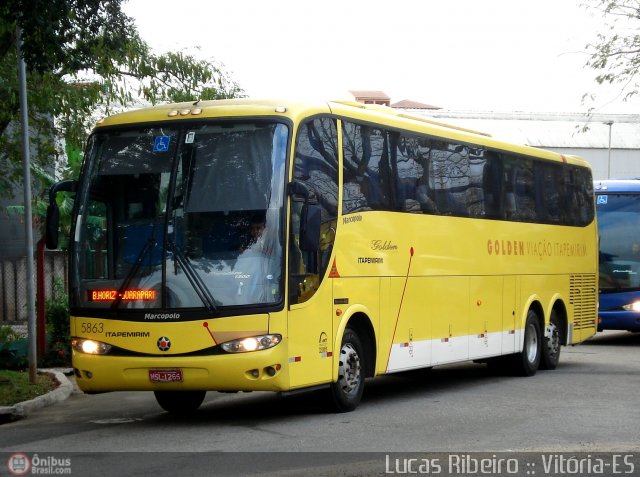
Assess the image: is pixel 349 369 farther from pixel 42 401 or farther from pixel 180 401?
pixel 42 401

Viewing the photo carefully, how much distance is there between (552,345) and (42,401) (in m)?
8.84

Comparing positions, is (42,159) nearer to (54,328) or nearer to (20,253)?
(54,328)

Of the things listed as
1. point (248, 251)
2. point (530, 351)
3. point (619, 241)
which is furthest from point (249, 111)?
point (619, 241)

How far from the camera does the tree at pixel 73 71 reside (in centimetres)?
1396

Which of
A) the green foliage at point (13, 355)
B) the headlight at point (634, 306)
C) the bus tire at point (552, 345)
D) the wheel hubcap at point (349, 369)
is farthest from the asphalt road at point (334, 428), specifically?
the headlight at point (634, 306)

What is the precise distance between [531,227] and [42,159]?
8.32 m

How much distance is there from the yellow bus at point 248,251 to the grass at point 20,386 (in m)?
2.20

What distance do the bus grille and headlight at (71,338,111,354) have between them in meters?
10.5

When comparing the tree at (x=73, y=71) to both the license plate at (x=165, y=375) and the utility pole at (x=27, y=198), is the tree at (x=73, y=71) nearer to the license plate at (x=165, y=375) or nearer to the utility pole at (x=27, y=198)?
the utility pole at (x=27, y=198)

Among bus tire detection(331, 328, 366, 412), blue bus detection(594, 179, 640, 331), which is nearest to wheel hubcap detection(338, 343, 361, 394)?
bus tire detection(331, 328, 366, 412)

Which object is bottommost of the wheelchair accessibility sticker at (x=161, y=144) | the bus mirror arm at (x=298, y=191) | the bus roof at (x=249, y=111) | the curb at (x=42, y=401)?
the curb at (x=42, y=401)

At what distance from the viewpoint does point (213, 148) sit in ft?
40.5

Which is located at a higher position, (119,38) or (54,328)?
(119,38)

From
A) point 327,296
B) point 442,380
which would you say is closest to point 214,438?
point 327,296
